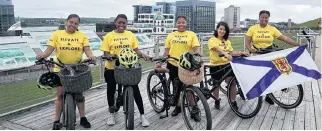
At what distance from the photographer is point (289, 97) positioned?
4992 millimetres

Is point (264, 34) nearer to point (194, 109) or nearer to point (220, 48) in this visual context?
point (220, 48)

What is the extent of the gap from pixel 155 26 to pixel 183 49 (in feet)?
275

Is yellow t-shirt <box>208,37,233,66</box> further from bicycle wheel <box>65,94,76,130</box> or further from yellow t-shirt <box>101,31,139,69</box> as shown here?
bicycle wheel <box>65,94,76,130</box>

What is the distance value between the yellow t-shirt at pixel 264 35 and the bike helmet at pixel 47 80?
9.81ft

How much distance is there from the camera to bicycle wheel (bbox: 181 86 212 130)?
11.4ft

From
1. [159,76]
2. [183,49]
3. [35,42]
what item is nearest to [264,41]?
[183,49]

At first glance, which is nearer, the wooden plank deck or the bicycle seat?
the wooden plank deck

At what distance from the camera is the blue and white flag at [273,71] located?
405 centimetres

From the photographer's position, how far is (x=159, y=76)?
455 cm

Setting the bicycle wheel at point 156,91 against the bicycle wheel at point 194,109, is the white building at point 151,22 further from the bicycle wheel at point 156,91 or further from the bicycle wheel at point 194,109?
the bicycle wheel at point 194,109

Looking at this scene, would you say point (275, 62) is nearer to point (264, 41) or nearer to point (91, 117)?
point (264, 41)

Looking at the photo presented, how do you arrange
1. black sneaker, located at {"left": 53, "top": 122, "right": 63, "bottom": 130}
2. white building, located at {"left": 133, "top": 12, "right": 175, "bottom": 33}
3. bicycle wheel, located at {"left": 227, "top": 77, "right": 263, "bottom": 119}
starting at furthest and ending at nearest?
1. white building, located at {"left": 133, "top": 12, "right": 175, "bottom": 33}
2. bicycle wheel, located at {"left": 227, "top": 77, "right": 263, "bottom": 119}
3. black sneaker, located at {"left": 53, "top": 122, "right": 63, "bottom": 130}

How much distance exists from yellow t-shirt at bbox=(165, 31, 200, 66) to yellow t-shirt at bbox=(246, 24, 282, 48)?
1144 millimetres

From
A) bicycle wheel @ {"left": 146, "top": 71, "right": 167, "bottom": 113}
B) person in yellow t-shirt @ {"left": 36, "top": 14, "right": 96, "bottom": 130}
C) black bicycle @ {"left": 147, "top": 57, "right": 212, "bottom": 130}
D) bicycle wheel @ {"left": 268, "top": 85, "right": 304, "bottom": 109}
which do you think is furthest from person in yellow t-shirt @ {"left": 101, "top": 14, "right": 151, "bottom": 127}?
bicycle wheel @ {"left": 268, "top": 85, "right": 304, "bottom": 109}
